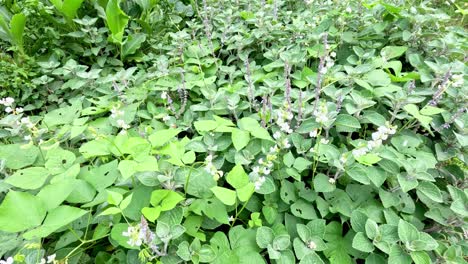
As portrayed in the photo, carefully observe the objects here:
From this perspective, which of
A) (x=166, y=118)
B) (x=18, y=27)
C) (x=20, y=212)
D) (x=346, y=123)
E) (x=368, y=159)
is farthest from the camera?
(x=18, y=27)

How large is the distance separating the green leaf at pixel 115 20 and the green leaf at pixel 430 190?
2.26m

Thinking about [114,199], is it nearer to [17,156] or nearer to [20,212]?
[20,212]

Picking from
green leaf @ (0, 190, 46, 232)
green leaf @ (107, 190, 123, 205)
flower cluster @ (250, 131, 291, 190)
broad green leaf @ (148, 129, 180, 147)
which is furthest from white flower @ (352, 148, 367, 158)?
green leaf @ (0, 190, 46, 232)

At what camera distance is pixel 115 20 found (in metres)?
2.79

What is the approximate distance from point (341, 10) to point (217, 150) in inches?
63.7

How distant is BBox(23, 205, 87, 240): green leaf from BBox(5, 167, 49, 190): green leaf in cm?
24

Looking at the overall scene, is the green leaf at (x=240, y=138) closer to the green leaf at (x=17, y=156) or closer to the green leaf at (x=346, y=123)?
the green leaf at (x=346, y=123)

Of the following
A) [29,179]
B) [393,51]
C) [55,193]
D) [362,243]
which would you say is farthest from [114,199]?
[393,51]

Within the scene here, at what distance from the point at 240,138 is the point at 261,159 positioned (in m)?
0.14

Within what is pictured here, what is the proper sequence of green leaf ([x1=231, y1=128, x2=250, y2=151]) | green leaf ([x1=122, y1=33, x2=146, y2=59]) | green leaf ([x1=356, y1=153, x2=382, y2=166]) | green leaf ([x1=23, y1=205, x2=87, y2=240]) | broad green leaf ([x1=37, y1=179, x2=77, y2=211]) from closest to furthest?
green leaf ([x1=23, y1=205, x2=87, y2=240]) → broad green leaf ([x1=37, y1=179, x2=77, y2=211]) → green leaf ([x1=356, y1=153, x2=382, y2=166]) → green leaf ([x1=231, y1=128, x2=250, y2=151]) → green leaf ([x1=122, y1=33, x2=146, y2=59])

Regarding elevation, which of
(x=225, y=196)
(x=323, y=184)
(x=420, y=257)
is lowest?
(x=420, y=257)

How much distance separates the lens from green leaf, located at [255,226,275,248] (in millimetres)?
1383

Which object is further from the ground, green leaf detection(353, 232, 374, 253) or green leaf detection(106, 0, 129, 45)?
green leaf detection(106, 0, 129, 45)

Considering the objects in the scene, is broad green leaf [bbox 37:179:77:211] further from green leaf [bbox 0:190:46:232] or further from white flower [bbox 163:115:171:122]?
white flower [bbox 163:115:171:122]
